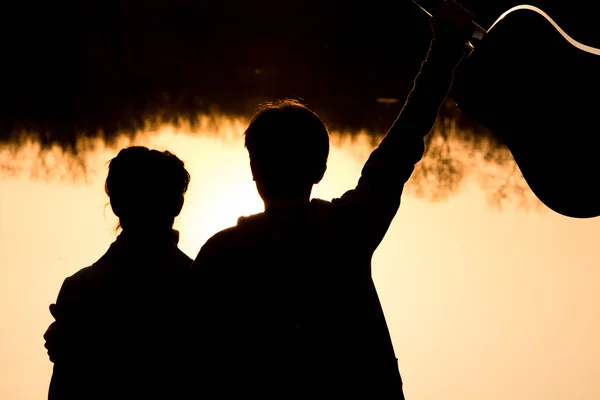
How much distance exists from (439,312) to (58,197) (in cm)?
176

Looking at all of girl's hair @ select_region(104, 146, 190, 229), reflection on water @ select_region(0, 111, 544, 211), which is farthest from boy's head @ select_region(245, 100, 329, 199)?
reflection on water @ select_region(0, 111, 544, 211)

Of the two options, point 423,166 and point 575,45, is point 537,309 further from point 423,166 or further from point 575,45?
point 575,45

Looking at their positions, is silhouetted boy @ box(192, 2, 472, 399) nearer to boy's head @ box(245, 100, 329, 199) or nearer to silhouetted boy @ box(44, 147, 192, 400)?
boy's head @ box(245, 100, 329, 199)

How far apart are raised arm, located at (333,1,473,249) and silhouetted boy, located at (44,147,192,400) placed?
1.47ft

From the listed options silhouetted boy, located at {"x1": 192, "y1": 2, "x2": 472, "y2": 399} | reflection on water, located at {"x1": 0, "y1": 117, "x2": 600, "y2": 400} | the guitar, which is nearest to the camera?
silhouetted boy, located at {"x1": 192, "y1": 2, "x2": 472, "y2": 399}

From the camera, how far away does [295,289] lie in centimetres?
129

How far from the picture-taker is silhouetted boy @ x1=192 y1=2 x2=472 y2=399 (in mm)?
1284

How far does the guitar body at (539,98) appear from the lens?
4.78ft

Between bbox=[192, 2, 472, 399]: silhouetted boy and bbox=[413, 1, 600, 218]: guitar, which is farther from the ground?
bbox=[413, 1, 600, 218]: guitar

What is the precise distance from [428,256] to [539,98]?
2960 mm

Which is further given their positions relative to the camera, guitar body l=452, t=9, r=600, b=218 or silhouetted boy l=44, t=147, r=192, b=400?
silhouetted boy l=44, t=147, r=192, b=400

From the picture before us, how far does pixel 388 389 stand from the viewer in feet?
4.23

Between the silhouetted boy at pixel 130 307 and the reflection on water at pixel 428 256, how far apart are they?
69.9 inches

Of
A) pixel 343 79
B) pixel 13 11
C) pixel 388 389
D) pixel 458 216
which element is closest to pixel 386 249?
pixel 458 216
